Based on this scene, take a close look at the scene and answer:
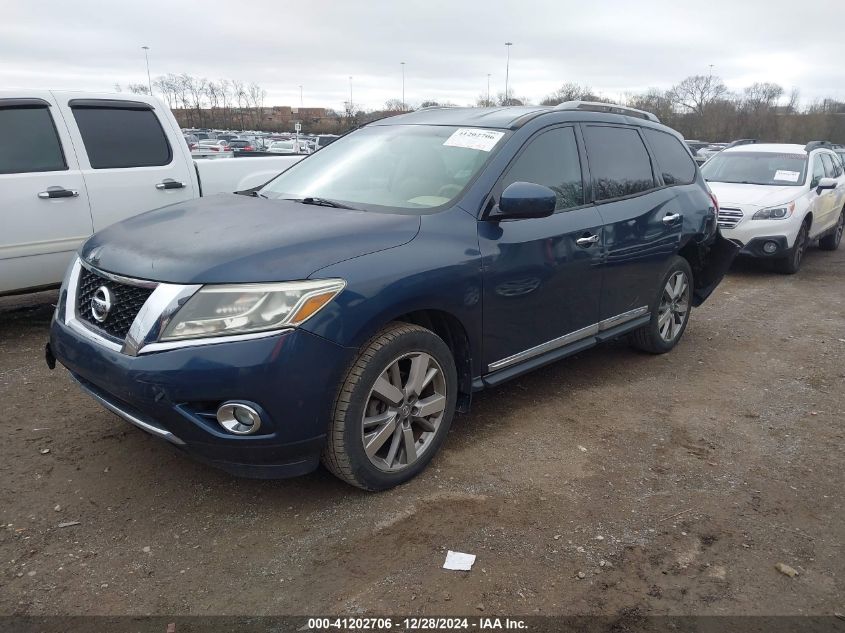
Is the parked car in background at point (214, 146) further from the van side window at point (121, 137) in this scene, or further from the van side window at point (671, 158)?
the van side window at point (671, 158)

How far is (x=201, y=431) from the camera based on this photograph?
2.65m

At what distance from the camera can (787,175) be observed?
31.2 feet

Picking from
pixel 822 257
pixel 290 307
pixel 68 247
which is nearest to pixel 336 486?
pixel 290 307

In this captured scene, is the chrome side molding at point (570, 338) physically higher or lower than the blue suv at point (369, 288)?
lower

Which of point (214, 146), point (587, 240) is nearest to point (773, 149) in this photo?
point (587, 240)

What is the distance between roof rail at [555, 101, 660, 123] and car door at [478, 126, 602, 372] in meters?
0.23

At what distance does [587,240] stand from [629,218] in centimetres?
61

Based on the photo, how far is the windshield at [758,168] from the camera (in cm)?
952

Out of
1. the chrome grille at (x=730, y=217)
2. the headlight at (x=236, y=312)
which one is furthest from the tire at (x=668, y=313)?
the chrome grille at (x=730, y=217)

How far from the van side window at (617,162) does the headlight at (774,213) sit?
15.5ft

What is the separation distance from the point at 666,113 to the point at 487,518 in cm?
5219

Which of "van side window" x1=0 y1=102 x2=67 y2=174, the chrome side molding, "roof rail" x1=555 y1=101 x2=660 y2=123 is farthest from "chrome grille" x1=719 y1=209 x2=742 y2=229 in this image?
"van side window" x1=0 y1=102 x2=67 y2=174

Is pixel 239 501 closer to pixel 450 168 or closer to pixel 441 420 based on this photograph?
pixel 441 420

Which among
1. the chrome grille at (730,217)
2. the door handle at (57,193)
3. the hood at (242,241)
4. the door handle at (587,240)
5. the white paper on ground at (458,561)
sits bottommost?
the white paper on ground at (458,561)
